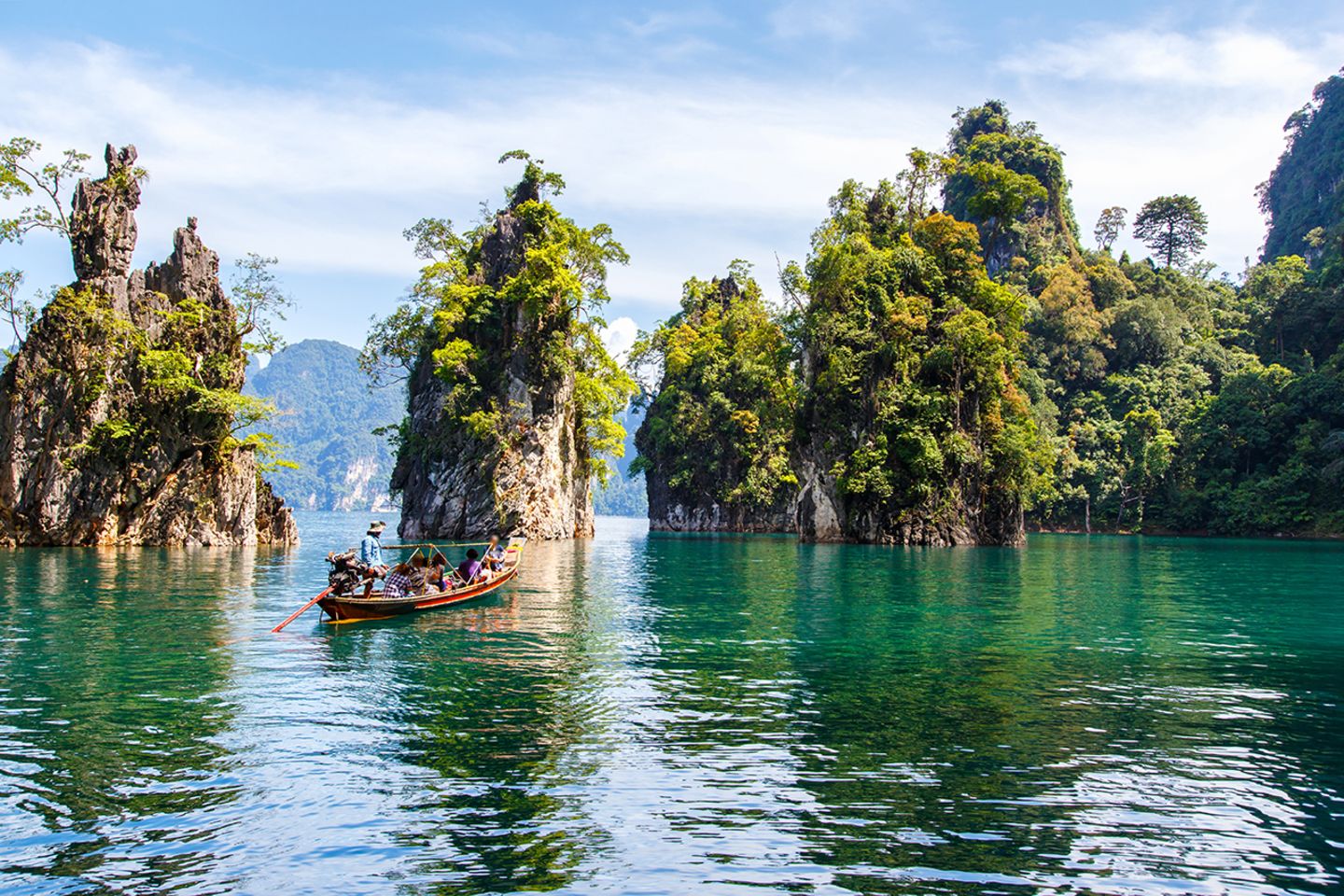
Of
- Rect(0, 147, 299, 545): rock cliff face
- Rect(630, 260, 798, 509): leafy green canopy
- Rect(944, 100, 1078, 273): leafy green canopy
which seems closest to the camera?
Rect(0, 147, 299, 545): rock cliff face

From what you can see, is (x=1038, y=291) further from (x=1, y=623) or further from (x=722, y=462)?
(x=1, y=623)

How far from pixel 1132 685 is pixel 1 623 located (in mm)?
23417

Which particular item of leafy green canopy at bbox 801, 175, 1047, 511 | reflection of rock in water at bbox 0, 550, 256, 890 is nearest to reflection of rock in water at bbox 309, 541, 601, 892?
reflection of rock in water at bbox 0, 550, 256, 890

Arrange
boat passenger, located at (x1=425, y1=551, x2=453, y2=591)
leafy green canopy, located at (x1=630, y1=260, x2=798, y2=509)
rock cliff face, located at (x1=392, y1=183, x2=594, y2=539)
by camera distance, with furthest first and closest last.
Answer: leafy green canopy, located at (x1=630, y1=260, x2=798, y2=509) < rock cliff face, located at (x1=392, y1=183, x2=594, y2=539) < boat passenger, located at (x1=425, y1=551, x2=453, y2=591)

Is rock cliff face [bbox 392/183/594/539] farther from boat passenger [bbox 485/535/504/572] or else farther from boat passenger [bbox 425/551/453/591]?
boat passenger [bbox 425/551/453/591]

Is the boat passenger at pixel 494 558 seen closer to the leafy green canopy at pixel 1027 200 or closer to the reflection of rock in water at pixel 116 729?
the reflection of rock in water at pixel 116 729

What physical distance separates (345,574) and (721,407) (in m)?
73.6

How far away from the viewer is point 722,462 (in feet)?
320

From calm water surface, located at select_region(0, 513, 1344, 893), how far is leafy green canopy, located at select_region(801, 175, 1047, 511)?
113 feet

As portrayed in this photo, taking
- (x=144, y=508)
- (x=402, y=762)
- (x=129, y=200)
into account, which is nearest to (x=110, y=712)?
(x=402, y=762)

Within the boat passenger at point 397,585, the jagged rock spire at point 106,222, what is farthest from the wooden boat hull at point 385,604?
the jagged rock spire at point 106,222

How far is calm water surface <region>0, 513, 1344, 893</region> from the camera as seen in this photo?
8109mm

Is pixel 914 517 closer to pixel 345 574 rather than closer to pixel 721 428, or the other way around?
pixel 721 428

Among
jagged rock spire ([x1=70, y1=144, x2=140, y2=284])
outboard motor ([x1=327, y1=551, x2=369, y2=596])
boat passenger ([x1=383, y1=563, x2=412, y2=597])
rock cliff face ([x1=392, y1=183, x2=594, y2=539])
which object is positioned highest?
jagged rock spire ([x1=70, y1=144, x2=140, y2=284])
